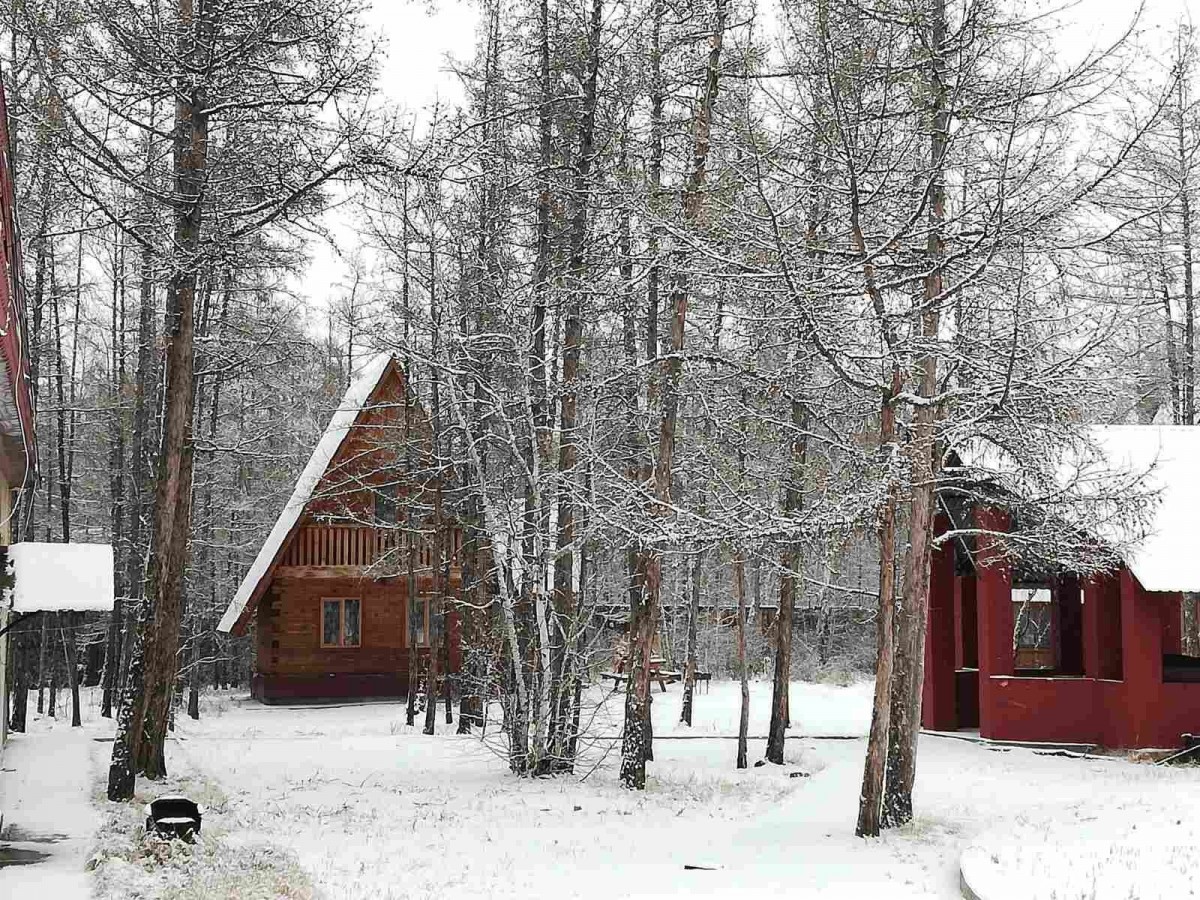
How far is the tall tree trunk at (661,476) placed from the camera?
15094 millimetres

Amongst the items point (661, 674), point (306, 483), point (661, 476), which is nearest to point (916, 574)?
point (661, 476)

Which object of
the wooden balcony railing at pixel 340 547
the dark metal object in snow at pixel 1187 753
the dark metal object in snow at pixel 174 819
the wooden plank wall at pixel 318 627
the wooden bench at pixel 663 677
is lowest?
the wooden bench at pixel 663 677

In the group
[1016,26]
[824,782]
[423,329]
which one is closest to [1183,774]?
[824,782]

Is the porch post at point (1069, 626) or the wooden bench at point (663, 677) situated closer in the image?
the porch post at point (1069, 626)

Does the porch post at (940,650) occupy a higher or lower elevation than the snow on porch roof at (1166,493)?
lower

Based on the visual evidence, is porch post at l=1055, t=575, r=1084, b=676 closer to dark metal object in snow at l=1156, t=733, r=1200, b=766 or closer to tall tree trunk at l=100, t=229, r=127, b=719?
dark metal object in snow at l=1156, t=733, r=1200, b=766

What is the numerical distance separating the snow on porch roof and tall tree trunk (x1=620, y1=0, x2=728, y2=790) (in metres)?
3.64

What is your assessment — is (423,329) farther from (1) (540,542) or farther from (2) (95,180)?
(2) (95,180)

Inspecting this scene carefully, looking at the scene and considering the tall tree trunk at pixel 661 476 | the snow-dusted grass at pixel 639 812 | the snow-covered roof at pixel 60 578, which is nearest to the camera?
the snow-dusted grass at pixel 639 812

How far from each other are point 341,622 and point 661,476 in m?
15.6

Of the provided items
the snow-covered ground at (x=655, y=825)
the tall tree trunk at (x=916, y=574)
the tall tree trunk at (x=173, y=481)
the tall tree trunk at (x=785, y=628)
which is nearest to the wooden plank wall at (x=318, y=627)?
the snow-covered ground at (x=655, y=825)

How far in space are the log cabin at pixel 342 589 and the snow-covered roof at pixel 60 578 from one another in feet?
47.0

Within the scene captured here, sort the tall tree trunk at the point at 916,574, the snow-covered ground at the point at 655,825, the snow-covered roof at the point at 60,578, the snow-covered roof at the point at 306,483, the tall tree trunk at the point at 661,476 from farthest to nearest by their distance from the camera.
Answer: the snow-covered roof at the point at 306,483, the tall tree trunk at the point at 661,476, the tall tree trunk at the point at 916,574, the snow-covered roof at the point at 60,578, the snow-covered ground at the point at 655,825

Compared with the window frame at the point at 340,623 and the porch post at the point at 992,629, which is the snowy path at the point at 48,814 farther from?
the porch post at the point at 992,629
